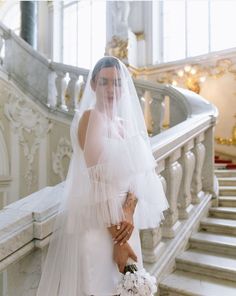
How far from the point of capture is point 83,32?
35.9 ft

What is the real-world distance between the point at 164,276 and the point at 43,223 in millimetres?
1197

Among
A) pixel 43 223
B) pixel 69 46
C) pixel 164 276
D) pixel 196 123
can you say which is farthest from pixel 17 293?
pixel 69 46

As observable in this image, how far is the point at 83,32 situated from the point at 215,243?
9609 mm

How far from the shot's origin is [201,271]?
2.37m

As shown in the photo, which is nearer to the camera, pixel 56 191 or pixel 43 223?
pixel 43 223

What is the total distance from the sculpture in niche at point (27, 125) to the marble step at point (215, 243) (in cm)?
322

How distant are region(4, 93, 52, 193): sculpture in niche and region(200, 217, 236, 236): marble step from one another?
3.10m

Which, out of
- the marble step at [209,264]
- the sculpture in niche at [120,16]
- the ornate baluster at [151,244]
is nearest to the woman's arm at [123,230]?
the ornate baluster at [151,244]

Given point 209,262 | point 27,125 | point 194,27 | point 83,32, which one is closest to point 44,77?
point 27,125

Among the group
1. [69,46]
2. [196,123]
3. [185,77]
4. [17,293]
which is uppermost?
[69,46]

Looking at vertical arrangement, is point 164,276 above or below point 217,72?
below

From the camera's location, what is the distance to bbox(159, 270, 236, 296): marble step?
6.95ft

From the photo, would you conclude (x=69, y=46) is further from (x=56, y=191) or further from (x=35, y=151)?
(x=56, y=191)

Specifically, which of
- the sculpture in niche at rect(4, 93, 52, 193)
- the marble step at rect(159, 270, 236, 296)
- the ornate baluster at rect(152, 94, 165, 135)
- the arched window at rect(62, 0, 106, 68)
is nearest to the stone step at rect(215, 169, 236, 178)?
the ornate baluster at rect(152, 94, 165, 135)
